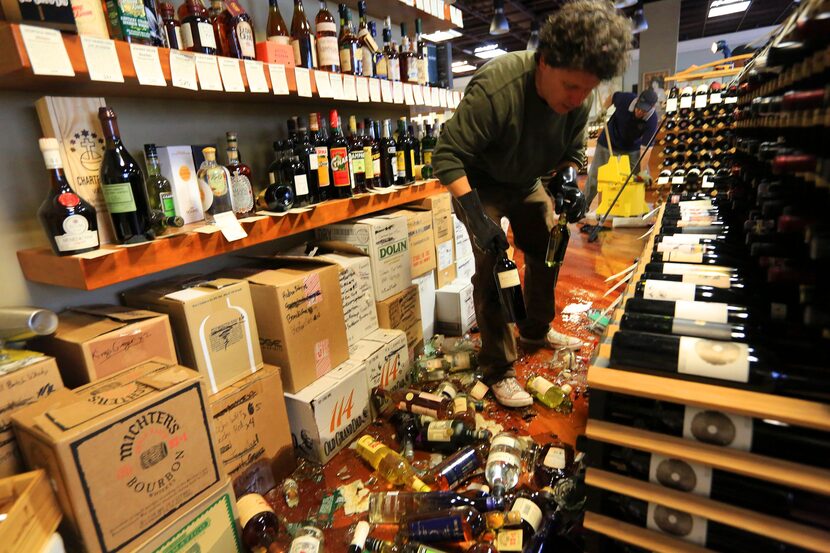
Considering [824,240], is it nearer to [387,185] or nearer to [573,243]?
[387,185]

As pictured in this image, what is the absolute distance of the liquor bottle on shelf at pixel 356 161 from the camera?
2.09m

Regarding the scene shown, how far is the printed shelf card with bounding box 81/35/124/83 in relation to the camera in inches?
42.4

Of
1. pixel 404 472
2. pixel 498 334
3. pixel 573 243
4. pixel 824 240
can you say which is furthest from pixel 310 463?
pixel 573 243

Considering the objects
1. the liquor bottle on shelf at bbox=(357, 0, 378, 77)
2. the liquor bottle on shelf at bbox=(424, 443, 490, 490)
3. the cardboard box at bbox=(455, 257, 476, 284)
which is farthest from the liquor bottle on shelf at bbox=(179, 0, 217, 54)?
the cardboard box at bbox=(455, 257, 476, 284)

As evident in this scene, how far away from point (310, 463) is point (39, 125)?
1.38 meters

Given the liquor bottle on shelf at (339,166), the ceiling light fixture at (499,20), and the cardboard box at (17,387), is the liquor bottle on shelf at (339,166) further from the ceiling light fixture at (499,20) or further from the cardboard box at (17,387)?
the ceiling light fixture at (499,20)

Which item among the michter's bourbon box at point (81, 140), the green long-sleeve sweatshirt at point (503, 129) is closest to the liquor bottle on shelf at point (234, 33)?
the michter's bourbon box at point (81, 140)

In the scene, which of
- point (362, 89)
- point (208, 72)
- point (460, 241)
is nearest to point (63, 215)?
point (208, 72)

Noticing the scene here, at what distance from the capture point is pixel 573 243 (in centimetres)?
433

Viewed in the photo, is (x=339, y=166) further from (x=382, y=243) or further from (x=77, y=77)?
(x=77, y=77)

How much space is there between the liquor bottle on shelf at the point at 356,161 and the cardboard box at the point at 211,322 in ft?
2.74

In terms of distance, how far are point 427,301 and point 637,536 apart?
68.9 inches

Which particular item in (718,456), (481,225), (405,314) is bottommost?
(405,314)

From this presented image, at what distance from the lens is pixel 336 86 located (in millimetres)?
1845
